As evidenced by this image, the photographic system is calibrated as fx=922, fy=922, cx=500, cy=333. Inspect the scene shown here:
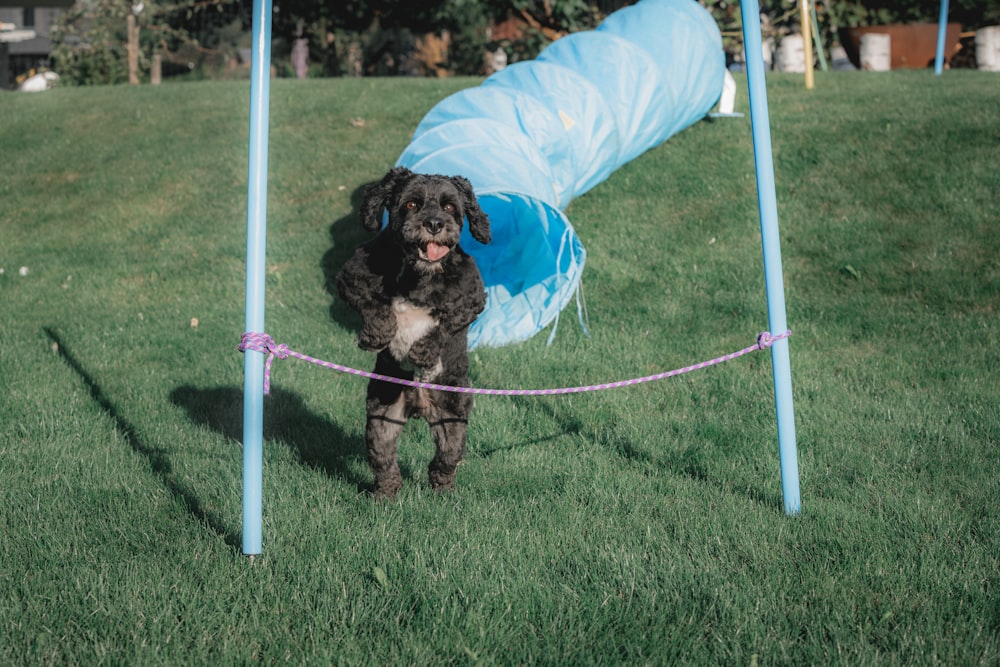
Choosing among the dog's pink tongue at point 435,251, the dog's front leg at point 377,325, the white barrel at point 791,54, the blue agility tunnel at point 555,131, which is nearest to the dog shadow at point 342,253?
the blue agility tunnel at point 555,131

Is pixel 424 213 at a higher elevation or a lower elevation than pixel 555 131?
higher

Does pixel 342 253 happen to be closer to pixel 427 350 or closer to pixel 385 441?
pixel 385 441

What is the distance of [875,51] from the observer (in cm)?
2117

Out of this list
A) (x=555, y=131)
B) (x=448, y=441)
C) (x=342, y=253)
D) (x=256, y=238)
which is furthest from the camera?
(x=342, y=253)

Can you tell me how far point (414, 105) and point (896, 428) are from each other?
11.4 m

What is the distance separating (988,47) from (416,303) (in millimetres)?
20890

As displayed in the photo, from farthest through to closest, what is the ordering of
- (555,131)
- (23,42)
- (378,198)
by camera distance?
(23,42) < (555,131) < (378,198)

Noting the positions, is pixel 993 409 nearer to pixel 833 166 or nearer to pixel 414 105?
pixel 833 166

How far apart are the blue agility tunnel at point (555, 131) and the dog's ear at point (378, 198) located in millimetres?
2288

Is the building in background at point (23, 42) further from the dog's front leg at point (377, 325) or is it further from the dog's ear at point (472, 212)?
the dog's front leg at point (377, 325)

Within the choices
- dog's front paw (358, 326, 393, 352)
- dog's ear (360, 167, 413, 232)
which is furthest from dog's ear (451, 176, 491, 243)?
dog's front paw (358, 326, 393, 352)

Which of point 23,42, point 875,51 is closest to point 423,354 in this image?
point 875,51

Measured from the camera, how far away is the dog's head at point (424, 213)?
14.9ft

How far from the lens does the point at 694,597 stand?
4.04 metres
